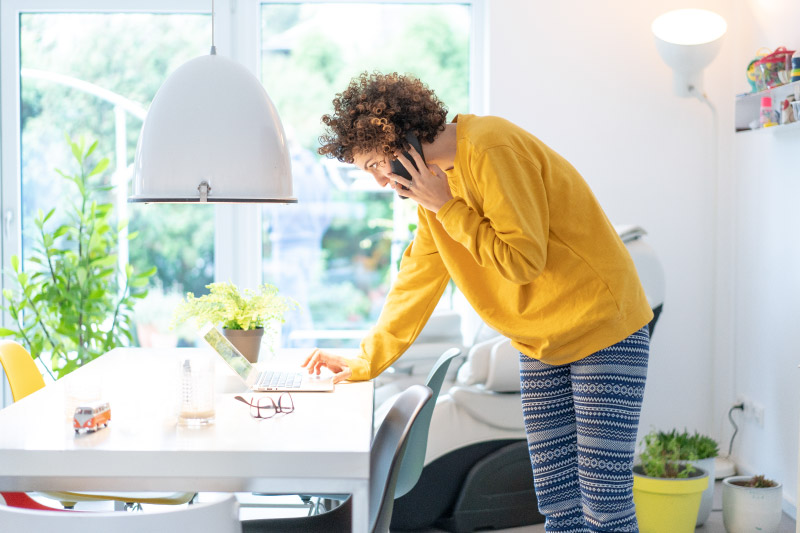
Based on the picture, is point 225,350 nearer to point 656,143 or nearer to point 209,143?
point 209,143

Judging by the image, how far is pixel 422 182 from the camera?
5.65 ft

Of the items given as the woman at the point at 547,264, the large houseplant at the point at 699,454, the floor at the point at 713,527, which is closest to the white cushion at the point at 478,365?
the floor at the point at 713,527

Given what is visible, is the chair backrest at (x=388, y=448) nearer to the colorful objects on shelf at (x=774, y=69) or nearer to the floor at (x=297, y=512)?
A: the floor at (x=297, y=512)

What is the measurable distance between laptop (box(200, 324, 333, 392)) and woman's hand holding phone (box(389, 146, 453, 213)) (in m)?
0.53

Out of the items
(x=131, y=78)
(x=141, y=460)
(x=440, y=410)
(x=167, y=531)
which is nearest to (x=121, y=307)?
(x=131, y=78)

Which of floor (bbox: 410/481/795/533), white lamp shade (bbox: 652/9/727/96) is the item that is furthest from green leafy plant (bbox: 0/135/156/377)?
white lamp shade (bbox: 652/9/727/96)

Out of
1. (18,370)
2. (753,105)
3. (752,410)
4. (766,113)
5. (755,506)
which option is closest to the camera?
(18,370)

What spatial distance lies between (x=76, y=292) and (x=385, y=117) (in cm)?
240

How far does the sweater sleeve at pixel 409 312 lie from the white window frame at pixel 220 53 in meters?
1.95

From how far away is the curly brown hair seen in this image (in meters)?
1.70

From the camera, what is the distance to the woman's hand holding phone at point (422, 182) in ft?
5.65

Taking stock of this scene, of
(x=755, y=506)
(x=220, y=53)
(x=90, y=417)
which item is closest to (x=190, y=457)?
(x=90, y=417)

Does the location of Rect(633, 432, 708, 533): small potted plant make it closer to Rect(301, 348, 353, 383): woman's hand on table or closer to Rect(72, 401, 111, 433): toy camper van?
Rect(301, 348, 353, 383): woman's hand on table

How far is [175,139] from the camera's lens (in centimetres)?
199
